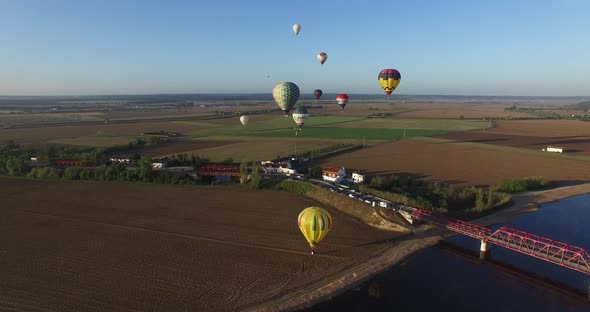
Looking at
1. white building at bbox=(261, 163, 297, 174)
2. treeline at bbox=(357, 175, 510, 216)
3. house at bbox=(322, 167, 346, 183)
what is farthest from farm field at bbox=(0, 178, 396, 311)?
white building at bbox=(261, 163, 297, 174)

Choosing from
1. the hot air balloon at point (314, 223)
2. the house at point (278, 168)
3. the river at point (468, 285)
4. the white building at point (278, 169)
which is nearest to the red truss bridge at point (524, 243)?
the river at point (468, 285)

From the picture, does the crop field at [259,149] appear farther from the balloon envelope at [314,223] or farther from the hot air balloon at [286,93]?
the balloon envelope at [314,223]

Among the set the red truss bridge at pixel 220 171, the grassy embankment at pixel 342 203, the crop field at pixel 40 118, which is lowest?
the grassy embankment at pixel 342 203

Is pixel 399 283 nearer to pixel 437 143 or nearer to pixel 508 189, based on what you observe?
pixel 508 189

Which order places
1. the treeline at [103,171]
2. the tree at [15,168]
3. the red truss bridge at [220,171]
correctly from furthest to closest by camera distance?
the tree at [15,168] < the red truss bridge at [220,171] < the treeline at [103,171]

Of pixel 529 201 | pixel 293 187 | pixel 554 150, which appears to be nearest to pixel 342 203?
pixel 293 187

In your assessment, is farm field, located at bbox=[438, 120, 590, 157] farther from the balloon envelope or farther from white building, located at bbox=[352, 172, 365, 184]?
the balloon envelope

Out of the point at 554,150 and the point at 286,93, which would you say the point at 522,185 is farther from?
the point at 554,150
